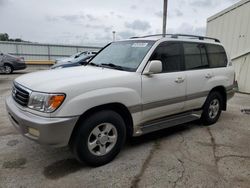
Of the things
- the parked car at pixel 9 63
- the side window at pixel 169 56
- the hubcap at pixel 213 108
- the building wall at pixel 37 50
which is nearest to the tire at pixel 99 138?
the side window at pixel 169 56

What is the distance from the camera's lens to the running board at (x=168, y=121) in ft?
13.1

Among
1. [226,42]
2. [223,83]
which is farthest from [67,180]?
[226,42]

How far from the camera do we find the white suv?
301 cm

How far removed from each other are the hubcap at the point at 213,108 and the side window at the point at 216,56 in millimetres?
782

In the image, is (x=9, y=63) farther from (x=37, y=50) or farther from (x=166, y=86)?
(x=166, y=86)

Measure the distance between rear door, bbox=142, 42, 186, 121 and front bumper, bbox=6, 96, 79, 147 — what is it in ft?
4.20

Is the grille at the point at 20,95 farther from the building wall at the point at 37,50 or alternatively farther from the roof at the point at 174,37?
the building wall at the point at 37,50

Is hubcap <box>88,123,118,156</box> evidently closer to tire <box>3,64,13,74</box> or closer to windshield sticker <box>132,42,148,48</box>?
windshield sticker <box>132,42,148,48</box>

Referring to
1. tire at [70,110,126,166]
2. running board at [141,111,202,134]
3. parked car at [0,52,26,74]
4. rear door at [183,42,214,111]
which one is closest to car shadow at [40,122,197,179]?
tire at [70,110,126,166]

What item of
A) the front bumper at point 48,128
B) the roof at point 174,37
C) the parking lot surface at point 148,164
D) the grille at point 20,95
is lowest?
the parking lot surface at point 148,164

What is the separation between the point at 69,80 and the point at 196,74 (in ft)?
8.28

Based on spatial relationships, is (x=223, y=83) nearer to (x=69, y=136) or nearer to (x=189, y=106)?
(x=189, y=106)

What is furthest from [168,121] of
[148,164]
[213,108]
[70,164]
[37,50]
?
[37,50]

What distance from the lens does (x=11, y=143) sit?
4.20m
